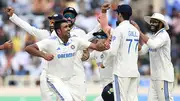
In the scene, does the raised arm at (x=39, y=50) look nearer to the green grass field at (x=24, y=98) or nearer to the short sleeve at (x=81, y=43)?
the short sleeve at (x=81, y=43)

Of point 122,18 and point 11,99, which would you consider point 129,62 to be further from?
point 11,99

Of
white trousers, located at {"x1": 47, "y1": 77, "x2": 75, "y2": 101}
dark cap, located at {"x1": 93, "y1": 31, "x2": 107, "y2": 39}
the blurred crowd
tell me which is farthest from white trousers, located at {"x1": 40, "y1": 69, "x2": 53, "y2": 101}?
the blurred crowd

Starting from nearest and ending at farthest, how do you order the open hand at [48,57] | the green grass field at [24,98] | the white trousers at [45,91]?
the open hand at [48,57] → the white trousers at [45,91] → the green grass field at [24,98]

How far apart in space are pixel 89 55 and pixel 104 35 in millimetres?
545

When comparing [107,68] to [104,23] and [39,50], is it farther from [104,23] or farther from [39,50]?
[39,50]

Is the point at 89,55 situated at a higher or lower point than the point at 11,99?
higher

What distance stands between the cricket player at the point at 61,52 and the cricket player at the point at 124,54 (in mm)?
805

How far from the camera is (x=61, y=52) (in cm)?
1368

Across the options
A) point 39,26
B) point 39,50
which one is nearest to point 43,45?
point 39,50

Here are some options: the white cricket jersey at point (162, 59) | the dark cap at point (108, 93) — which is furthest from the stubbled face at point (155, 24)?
the dark cap at point (108, 93)

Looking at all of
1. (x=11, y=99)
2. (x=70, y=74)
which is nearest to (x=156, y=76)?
(x=70, y=74)

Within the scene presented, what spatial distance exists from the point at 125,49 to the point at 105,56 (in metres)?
0.81

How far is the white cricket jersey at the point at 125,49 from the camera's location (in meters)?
14.4

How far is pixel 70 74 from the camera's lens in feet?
45.8
